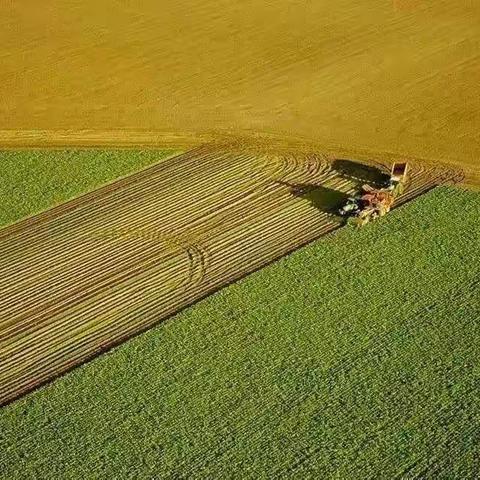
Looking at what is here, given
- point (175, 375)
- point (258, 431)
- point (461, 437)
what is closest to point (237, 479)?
point (258, 431)

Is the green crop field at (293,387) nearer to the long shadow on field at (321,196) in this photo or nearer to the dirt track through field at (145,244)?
the dirt track through field at (145,244)

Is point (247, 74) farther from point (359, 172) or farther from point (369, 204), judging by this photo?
point (369, 204)

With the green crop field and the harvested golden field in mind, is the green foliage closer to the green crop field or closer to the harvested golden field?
the harvested golden field

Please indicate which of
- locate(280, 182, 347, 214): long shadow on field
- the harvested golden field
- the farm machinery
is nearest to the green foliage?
the harvested golden field

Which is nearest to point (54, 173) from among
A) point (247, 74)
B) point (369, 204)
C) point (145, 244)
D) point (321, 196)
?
point (145, 244)

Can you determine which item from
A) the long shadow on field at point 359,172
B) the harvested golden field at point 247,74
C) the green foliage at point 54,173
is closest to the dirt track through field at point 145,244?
the long shadow on field at point 359,172

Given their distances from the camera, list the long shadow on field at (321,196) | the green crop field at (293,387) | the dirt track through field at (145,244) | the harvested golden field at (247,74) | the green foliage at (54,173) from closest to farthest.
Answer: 1. the green crop field at (293,387)
2. the dirt track through field at (145,244)
3. the long shadow on field at (321,196)
4. the green foliage at (54,173)
5. the harvested golden field at (247,74)

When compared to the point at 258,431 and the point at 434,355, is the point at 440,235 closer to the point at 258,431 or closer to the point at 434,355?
the point at 434,355
